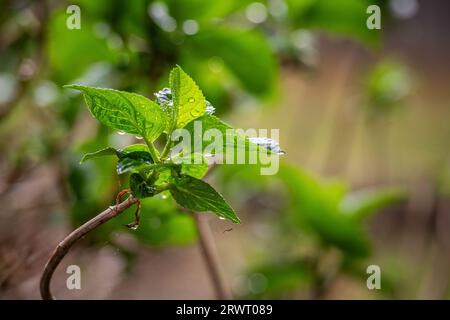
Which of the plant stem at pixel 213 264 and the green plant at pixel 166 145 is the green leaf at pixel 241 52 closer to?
the plant stem at pixel 213 264

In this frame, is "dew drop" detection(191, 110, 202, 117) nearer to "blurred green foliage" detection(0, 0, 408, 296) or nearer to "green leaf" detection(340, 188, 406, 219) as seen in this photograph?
"blurred green foliage" detection(0, 0, 408, 296)

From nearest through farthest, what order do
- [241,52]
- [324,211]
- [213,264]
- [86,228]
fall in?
1. [86,228]
2. [213,264]
3. [241,52]
4. [324,211]

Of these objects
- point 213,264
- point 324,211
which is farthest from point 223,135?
point 324,211

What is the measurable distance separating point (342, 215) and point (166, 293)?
969 millimetres

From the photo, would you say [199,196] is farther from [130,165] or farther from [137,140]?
[137,140]

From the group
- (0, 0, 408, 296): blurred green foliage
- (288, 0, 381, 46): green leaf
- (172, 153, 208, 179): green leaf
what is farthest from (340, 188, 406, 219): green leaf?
(172, 153, 208, 179): green leaf

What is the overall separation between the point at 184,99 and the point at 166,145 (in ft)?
0.11

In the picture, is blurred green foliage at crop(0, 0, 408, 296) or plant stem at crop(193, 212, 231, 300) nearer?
plant stem at crop(193, 212, 231, 300)

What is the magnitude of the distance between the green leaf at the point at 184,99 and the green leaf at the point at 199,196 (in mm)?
41

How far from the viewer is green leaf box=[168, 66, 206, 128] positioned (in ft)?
1.21

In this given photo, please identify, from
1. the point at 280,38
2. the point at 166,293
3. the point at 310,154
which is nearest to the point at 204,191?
the point at 280,38

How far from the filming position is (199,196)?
372 millimetres

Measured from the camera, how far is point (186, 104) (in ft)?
1.24
